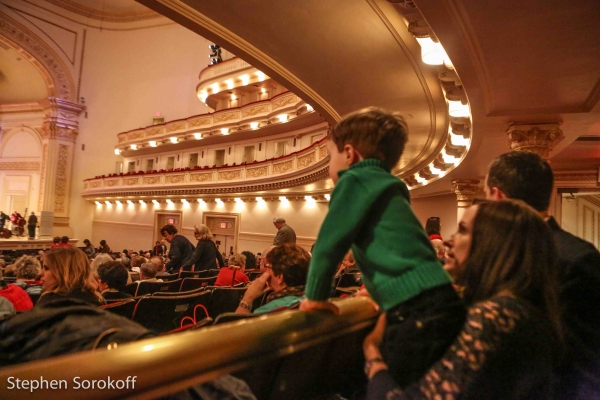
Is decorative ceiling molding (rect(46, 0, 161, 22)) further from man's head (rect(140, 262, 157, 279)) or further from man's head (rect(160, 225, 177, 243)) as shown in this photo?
man's head (rect(140, 262, 157, 279))

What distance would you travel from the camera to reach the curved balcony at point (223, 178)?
11852 mm

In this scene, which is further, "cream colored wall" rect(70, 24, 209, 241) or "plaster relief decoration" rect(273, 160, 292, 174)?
"cream colored wall" rect(70, 24, 209, 241)

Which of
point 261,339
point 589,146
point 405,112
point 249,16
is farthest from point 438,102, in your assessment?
point 261,339

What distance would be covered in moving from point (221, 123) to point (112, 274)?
656 inches

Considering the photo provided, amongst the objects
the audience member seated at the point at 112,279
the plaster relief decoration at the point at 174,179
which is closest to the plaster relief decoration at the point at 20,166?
the plaster relief decoration at the point at 174,179

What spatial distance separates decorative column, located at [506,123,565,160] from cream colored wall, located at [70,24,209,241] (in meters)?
21.5

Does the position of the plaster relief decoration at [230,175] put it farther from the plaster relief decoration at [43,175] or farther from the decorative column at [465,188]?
the plaster relief decoration at [43,175]

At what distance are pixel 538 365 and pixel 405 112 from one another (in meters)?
5.12

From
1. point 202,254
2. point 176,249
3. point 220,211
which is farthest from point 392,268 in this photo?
point 220,211

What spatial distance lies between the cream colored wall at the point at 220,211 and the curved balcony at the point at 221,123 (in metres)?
3.61

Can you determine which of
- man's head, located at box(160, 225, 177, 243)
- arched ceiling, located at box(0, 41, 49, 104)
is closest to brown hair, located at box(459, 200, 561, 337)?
man's head, located at box(160, 225, 177, 243)

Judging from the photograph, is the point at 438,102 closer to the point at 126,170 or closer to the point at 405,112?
the point at 405,112

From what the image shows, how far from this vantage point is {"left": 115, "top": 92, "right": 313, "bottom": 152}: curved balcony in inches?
633

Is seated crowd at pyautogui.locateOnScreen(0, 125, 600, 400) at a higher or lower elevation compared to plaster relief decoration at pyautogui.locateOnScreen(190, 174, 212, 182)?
lower
